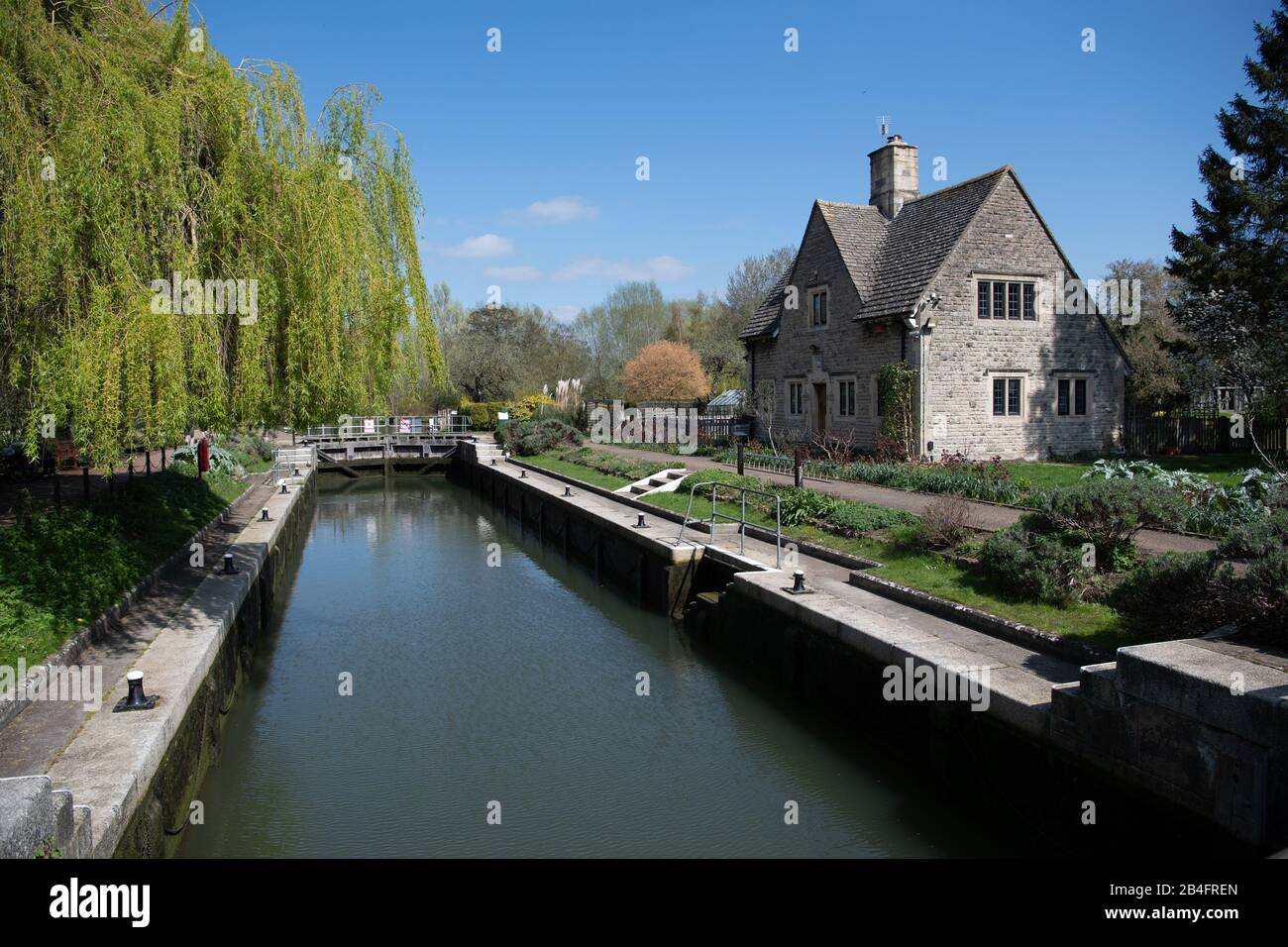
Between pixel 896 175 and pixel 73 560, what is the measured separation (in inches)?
1070

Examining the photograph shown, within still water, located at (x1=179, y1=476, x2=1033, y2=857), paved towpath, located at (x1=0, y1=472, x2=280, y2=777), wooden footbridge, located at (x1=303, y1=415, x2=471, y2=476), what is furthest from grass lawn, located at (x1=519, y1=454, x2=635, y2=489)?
→ paved towpath, located at (x1=0, y1=472, x2=280, y2=777)

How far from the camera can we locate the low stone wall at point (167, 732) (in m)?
6.54

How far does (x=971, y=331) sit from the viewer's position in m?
25.7

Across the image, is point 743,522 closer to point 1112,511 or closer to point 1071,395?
point 1112,511

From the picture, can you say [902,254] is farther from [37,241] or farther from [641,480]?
[37,241]

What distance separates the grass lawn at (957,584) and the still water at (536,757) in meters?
2.18

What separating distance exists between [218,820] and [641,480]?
1723cm

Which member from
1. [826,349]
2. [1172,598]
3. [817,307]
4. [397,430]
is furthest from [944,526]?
[397,430]

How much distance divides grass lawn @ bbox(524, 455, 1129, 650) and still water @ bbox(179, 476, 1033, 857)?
2.18 meters

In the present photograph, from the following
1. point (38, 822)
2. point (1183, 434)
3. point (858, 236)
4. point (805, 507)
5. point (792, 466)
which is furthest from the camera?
point (858, 236)

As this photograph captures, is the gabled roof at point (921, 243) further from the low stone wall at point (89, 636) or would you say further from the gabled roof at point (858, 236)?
the low stone wall at point (89, 636)

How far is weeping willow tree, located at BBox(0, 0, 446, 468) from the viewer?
8.74 metres

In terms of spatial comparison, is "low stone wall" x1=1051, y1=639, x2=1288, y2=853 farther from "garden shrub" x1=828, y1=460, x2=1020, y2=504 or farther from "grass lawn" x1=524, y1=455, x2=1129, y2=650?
"garden shrub" x1=828, y1=460, x2=1020, y2=504

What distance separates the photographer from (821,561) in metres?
14.9
